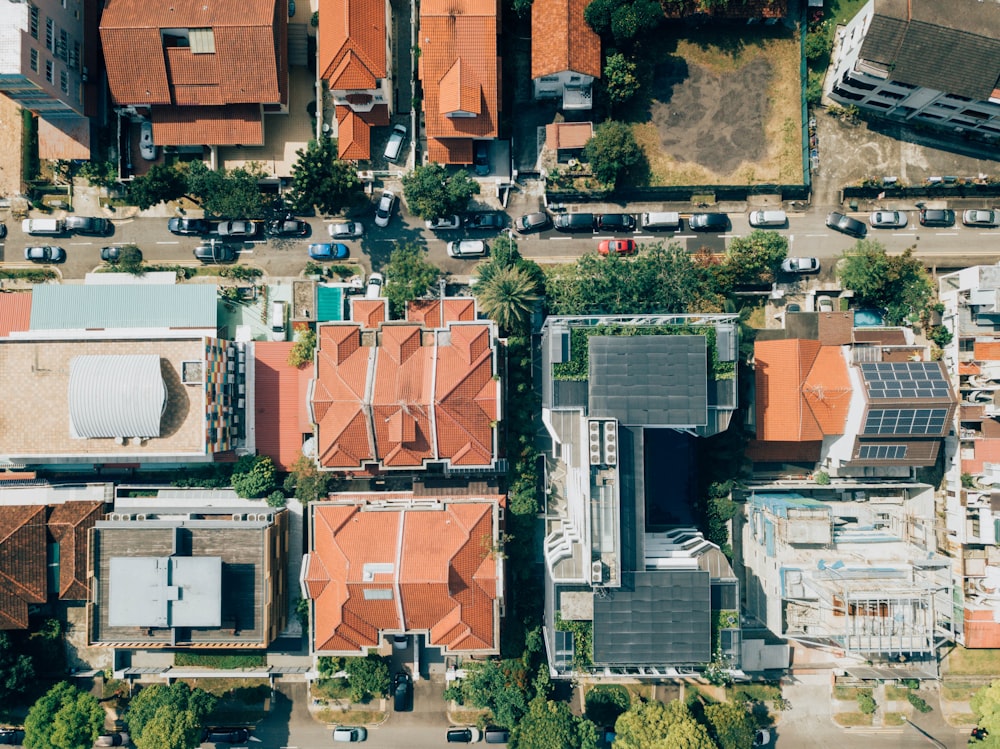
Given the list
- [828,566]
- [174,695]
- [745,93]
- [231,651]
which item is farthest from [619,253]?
[174,695]

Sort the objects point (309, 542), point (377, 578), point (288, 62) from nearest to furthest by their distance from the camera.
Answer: point (377, 578), point (309, 542), point (288, 62)

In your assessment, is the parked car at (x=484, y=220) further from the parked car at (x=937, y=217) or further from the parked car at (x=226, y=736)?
the parked car at (x=226, y=736)

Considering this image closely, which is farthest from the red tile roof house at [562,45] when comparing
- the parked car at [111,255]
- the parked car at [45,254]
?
the parked car at [45,254]

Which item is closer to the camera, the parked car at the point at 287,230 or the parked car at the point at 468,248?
the parked car at the point at 468,248

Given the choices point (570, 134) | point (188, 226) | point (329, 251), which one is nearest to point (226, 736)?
point (329, 251)

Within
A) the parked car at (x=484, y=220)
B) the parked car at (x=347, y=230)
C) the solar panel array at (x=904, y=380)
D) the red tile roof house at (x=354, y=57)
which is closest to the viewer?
the solar panel array at (x=904, y=380)

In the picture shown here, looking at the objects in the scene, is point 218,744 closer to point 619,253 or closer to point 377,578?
point 377,578
